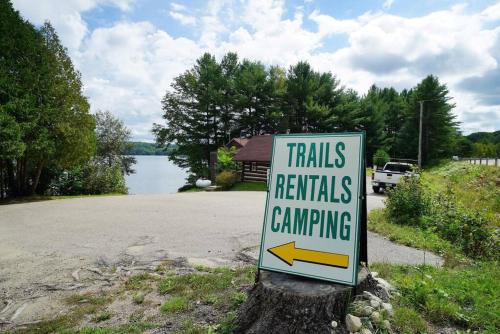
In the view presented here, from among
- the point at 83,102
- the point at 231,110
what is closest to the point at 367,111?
the point at 231,110

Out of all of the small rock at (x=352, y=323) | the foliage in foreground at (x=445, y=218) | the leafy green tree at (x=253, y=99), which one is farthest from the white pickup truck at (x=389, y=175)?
the leafy green tree at (x=253, y=99)

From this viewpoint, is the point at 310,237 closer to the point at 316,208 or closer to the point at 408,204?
the point at 316,208

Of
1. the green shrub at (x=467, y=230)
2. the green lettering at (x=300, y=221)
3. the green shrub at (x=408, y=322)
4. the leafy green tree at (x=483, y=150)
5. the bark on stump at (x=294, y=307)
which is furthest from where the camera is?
the leafy green tree at (x=483, y=150)

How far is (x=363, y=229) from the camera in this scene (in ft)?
11.4

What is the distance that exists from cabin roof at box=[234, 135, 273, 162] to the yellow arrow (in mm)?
22529

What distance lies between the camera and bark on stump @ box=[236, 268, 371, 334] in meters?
2.85

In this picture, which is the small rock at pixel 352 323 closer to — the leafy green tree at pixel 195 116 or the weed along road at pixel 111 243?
the weed along road at pixel 111 243

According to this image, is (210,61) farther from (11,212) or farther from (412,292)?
(412,292)

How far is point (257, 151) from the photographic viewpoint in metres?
27.7

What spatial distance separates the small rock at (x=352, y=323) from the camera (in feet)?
9.41

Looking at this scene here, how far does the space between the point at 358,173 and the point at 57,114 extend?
648 inches

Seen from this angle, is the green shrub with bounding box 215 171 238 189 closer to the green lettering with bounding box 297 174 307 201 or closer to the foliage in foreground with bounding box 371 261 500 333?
the foliage in foreground with bounding box 371 261 500 333

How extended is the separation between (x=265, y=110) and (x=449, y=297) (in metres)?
38.6

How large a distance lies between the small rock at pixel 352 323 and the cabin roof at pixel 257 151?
22941 millimetres
